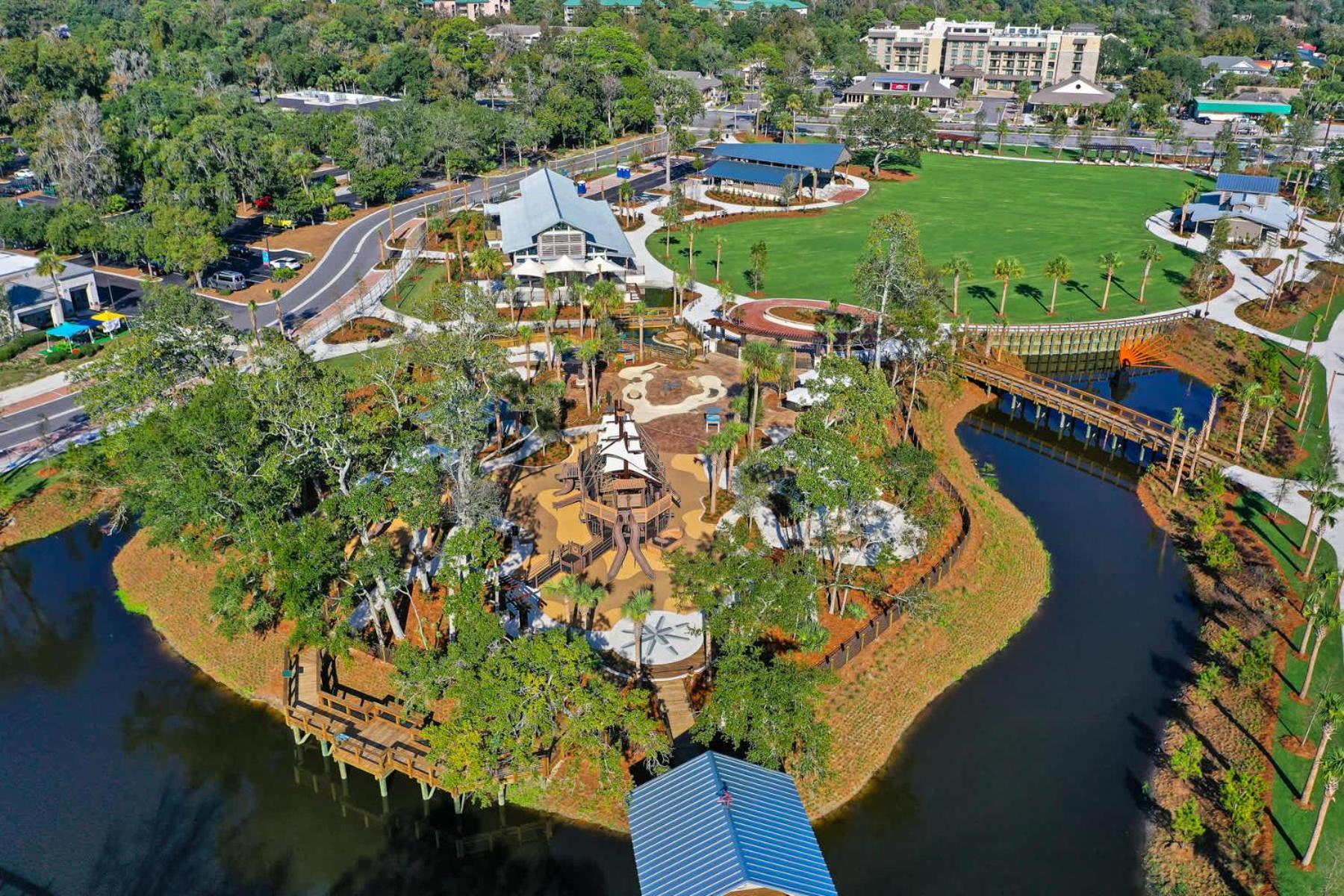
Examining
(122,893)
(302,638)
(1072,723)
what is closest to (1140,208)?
(1072,723)

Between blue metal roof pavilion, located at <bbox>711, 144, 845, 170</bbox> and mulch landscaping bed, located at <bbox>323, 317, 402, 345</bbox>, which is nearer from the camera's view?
mulch landscaping bed, located at <bbox>323, 317, 402, 345</bbox>

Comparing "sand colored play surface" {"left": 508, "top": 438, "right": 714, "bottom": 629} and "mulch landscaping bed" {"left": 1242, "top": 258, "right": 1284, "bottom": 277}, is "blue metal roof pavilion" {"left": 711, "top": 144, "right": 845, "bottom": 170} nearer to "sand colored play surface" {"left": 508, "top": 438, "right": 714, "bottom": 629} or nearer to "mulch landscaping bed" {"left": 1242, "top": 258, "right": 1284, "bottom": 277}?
"mulch landscaping bed" {"left": 1242, "top": 258, "right": 1284, "bottom": 277}

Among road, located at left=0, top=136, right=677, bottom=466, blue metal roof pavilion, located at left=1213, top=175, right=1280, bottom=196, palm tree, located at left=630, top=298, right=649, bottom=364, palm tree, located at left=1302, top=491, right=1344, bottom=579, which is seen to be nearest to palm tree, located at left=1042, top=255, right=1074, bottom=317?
palm tree, located at left=630, top=298, right=649, bottom=364

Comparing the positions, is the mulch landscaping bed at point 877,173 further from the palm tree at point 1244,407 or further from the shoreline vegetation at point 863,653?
the shoreline vegetation at point 863,653

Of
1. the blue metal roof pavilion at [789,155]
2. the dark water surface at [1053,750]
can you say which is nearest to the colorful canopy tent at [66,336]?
the dark water surface at [1053,750]

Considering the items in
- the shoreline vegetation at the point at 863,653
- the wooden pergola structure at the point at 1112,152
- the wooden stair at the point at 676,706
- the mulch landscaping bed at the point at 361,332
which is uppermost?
the wooden pergola structure at the point at 1112,152
